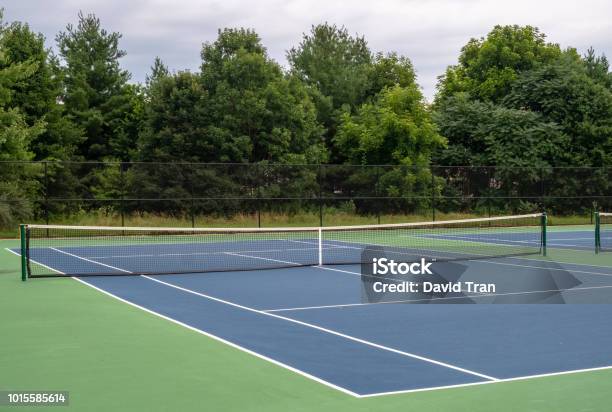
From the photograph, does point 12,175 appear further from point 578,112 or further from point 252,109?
point 578,112

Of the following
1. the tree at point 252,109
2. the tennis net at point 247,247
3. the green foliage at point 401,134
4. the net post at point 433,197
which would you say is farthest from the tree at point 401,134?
the tennis net at point 247,247

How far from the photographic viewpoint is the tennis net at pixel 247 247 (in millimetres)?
16703

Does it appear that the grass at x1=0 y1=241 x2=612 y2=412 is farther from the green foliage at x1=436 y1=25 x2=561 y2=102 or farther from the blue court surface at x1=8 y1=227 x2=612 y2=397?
the green foliage at x1=436 y1=25 x2=561 y2=102

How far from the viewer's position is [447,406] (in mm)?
5930

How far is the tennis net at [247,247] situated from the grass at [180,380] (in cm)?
611

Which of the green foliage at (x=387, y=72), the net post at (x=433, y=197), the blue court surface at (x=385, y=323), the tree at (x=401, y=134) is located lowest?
the blue court surface at (x=385, y=323)

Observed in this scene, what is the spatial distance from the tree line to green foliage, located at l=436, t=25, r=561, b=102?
135 mm

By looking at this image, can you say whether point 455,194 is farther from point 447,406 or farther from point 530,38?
point 447,406

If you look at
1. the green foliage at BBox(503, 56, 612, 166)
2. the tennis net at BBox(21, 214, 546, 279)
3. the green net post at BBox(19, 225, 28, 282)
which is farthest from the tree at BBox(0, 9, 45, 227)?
the green foliage at BBox(503, 56, 612, 166)

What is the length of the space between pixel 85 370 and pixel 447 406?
127 inches

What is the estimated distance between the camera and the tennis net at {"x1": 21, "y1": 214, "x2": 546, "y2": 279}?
16.7 meters

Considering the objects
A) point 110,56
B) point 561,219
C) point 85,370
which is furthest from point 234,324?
point 110,56

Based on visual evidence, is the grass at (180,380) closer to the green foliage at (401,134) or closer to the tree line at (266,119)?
the tree line at (266,119)

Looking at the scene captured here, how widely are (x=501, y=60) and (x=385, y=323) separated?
1705 inches
